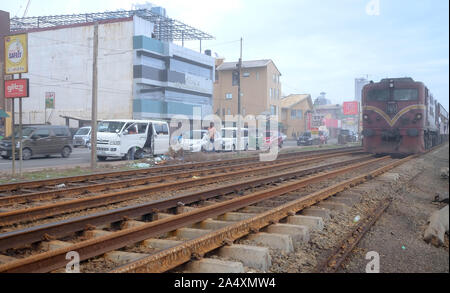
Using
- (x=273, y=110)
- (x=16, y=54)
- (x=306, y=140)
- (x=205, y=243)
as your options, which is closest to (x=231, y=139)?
(x=16, y=54)

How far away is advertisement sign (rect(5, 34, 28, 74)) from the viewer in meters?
11.4

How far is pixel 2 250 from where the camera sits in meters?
4.57

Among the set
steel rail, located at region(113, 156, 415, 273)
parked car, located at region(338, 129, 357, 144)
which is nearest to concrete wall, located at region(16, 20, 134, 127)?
parked car, located at region(338, 129, 357, 144)

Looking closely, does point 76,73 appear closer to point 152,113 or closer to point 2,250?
point 152,113

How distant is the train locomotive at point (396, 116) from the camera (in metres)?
18.2

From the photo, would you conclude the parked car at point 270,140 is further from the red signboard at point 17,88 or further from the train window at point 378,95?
the red signboard at point 17,88

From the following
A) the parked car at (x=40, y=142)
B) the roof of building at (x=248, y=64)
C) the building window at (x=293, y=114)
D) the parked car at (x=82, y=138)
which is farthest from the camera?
the building window at (x=293, y=114)

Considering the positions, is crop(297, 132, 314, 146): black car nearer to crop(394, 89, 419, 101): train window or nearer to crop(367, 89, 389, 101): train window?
crop(367, 89, 389, 101): train window

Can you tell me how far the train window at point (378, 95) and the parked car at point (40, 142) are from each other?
48.6 feet

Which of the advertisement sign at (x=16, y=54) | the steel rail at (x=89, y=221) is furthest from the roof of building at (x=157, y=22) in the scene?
the steel rail at (x=89, y=221)

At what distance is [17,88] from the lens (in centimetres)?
1159

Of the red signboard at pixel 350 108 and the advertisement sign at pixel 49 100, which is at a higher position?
the red signboard at pixel 350 108
